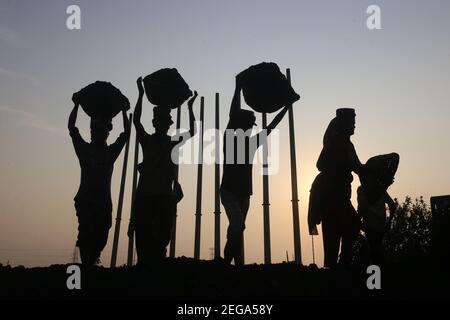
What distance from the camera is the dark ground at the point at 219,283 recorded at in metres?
5.37

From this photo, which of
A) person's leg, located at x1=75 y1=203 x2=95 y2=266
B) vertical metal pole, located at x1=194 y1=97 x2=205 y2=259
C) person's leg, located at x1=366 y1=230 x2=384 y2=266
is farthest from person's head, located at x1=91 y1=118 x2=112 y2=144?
vertical metal pole, located at x1=194 y1=97 x2=205 y2=259

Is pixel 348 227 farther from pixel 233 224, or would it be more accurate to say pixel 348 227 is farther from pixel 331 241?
pixel 233 224

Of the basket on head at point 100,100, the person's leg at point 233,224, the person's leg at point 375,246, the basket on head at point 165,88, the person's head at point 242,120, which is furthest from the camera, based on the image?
the basket on head at point 100,100

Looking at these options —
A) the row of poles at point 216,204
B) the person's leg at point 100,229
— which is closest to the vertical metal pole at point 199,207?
the row of poles at point 216,204

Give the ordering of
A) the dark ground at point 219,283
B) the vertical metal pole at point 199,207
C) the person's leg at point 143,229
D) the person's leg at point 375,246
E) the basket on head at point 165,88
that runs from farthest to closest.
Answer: the vertical metal pole at point 199,207 < the person's leg at point 375,246 < the basket on head at point 165,88 < the person's leg at point 143,229 < the dark ground at point 219,283

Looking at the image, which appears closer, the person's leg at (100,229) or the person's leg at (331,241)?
the person's leg at (331,241)

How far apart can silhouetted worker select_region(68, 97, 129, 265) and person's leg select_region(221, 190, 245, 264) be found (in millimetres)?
2131

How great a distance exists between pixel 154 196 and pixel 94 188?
110 cm

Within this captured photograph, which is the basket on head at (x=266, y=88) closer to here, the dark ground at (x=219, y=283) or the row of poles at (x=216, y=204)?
the dark ground at (x=219, y=283)

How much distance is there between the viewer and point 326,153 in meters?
7.03

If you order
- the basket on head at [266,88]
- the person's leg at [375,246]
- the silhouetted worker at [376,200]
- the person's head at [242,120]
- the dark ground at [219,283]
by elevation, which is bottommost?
the dark ground at [219,283]

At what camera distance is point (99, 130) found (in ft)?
25.4

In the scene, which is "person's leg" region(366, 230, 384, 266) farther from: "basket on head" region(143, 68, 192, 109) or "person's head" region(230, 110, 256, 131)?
"basket on head" region(143, 68, 192, 109)
